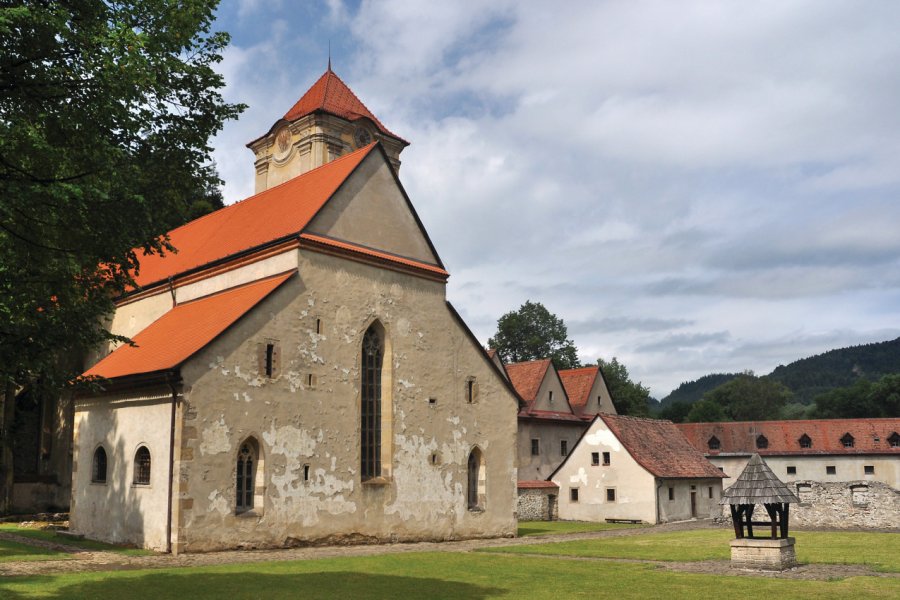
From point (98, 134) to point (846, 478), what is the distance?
59399 mm

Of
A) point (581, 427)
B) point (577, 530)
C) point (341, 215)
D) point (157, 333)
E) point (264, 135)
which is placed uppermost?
point (264, 135)

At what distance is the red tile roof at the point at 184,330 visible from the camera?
69.8 feet

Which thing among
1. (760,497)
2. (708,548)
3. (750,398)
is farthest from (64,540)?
(750,398)

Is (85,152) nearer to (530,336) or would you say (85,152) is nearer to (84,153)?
(84,153)

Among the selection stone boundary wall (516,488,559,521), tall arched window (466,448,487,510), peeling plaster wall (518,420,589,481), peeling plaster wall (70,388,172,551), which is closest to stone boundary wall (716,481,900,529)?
stone boundary wall (516,488,559,521)

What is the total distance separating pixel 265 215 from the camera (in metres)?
27.5

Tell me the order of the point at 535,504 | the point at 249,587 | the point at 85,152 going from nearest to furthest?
the point at 85,152
the point at 249,587
the point at 535,504

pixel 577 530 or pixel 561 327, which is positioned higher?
pixel 561 327

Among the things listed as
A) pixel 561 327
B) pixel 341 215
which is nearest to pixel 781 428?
pixel 561 327

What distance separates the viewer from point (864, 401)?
9406 cm

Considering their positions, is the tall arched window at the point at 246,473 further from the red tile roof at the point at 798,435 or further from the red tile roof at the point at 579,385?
the red tile roof at the point at 798,435

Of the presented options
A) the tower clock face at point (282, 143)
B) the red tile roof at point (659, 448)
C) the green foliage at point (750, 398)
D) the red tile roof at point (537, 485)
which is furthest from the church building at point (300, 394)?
the green foliage at point (750, 398)

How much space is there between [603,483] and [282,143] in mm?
24633

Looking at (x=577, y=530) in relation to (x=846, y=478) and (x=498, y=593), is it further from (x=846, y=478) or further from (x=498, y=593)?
(x=846, y=478)
